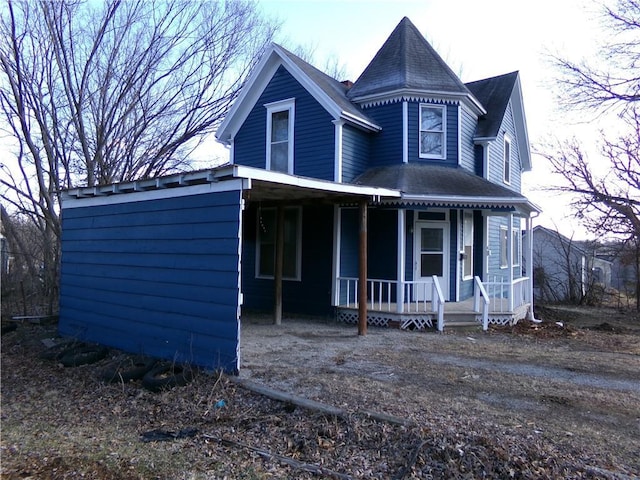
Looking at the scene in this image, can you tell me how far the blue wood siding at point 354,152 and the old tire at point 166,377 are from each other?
6414 millimetres

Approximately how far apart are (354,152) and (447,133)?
2.51 m

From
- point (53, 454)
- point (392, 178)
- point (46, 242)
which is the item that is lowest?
point (53, 454)

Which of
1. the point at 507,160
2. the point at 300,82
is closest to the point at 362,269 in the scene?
the point at 300,82

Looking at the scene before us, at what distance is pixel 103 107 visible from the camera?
603 inches

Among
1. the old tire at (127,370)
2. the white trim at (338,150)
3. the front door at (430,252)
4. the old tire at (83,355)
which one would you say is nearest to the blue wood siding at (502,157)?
the front door at (430,252)

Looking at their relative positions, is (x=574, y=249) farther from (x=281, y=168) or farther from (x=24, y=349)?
(x=24, y=349)

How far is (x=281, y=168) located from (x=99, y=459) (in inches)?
355

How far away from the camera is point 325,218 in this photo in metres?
11.3

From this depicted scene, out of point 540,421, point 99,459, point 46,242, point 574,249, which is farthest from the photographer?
point 574,249

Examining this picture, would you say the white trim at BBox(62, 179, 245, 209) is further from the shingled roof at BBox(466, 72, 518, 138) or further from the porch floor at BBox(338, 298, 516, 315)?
the shingled roof at BBox(466, 72, 518, 138)

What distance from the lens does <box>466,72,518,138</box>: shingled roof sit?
13352 mm

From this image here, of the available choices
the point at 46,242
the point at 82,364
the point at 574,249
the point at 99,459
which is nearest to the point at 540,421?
the point at 99,459

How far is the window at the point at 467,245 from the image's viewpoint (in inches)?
472

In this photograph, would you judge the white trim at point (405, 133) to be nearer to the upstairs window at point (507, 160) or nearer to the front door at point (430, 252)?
the front door at point (430, 252)
